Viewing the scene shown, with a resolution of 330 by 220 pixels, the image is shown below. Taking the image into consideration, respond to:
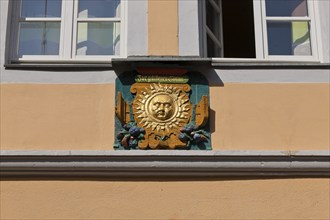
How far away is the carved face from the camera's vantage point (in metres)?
7.10

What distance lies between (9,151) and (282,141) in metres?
2.42

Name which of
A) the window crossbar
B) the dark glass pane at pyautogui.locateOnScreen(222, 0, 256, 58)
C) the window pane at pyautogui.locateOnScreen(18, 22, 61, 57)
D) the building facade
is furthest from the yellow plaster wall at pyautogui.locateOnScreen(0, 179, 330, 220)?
the dark glass pane at pyautogui.locateOnScreen(222, 0, 256, 58)

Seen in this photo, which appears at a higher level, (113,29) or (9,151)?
(113,29)

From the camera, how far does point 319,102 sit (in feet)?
23.7

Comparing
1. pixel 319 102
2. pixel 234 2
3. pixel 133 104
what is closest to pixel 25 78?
pixel 133 104

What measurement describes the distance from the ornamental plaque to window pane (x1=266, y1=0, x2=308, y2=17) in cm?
117

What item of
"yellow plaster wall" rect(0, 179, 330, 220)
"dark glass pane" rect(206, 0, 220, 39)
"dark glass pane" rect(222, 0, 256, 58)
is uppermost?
"dark glass pane" rect(222, 0, 256, 58)

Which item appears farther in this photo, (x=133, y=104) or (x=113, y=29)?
(x=113, y=29)

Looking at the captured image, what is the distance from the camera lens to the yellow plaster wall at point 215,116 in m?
7.02

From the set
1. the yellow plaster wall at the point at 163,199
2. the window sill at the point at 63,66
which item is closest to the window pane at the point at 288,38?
the yellow plaster wall at the point at 163,199

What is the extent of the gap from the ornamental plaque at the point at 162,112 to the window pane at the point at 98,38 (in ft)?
1.65

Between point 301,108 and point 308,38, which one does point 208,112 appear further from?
point 308,38

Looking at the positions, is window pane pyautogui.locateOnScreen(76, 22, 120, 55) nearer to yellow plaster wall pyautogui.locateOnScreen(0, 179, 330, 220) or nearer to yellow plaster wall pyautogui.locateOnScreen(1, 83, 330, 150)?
yellow plaster wall pyautogui.locateOnScreen(1, 83, 330, 150)

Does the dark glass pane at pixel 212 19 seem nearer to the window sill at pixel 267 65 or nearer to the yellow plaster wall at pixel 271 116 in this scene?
the window sill at pixel 267 65
